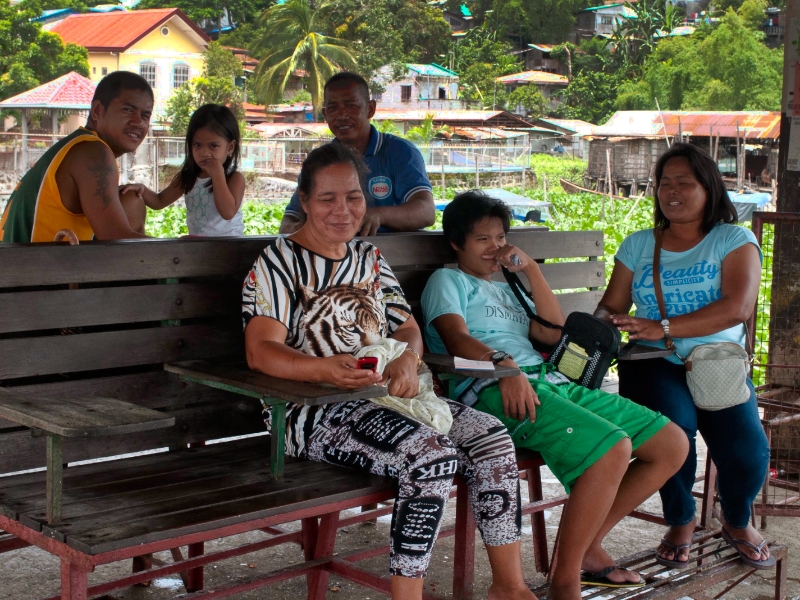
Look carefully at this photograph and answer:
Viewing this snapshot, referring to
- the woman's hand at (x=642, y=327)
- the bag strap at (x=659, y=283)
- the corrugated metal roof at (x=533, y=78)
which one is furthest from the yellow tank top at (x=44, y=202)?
the corrugated metal roof at (x=533, y=78)

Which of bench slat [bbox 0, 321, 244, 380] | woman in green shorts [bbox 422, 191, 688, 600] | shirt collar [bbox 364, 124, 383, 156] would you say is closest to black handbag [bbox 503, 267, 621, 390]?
woman in green shorts [bbox 422, 191, 688, 600]

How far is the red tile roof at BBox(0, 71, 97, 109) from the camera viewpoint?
31.8m

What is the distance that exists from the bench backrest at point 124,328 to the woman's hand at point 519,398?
806 millimetres

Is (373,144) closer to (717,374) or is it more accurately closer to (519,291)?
(519,291)

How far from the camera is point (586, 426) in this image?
2824 mm

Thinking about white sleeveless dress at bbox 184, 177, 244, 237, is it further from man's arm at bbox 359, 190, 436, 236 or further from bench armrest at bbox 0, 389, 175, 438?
bench armrest at bbox 0, 389, 175, 438

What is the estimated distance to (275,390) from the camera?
2.38 metres

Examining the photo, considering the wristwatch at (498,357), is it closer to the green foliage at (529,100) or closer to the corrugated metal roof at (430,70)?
the corrugated metal roof at (430,70)

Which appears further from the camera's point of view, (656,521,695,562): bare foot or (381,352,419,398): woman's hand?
(656,521,695,562): bare foot

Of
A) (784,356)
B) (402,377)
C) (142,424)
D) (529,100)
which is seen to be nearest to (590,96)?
(529,100)

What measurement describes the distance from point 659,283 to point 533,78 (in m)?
60.4

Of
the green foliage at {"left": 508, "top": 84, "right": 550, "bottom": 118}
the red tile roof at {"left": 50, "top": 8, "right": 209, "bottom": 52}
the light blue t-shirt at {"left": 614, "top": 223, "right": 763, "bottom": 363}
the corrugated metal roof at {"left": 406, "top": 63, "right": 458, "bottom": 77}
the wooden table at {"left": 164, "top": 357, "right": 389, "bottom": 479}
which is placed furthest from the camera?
the green foliage at {"left": 508, "top": 84, "right": 550, "bottom": 118}

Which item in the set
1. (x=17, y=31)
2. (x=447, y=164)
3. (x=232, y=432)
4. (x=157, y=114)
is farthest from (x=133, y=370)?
(x=157, y=114)

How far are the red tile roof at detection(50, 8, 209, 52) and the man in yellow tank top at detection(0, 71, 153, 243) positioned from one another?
158 feet
